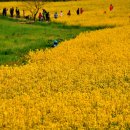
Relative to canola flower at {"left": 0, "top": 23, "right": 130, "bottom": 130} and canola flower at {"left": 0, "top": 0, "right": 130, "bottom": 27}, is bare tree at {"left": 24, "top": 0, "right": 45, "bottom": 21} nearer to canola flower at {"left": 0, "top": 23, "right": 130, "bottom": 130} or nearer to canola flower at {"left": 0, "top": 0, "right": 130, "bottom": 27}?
canola flower at {"left": 0, "top": 0, "right": 130, "bottom": 27}

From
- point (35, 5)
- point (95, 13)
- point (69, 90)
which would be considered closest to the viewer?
point (69, 90)

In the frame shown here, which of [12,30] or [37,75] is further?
[12,30]

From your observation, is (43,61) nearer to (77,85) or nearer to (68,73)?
(68,73)

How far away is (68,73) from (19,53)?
7.98 meters

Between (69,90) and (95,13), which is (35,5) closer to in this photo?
(95,13)

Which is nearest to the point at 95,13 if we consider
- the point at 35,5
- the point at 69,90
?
the point at 35,5

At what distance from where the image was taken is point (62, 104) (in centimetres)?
1380

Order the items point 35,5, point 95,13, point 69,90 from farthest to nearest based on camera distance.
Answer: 1. point 95,13
2. point 35,5
3. point 69,90

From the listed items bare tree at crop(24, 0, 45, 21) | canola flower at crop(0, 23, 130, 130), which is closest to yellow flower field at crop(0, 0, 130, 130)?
canola flower at crop(0, 23, 130, 130)

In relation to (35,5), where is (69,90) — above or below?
below

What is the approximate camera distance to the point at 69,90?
15836 mm

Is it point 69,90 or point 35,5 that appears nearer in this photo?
point 69,90

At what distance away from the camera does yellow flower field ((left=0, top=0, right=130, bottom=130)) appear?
494 inches

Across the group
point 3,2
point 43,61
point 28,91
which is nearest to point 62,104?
point 28,91
